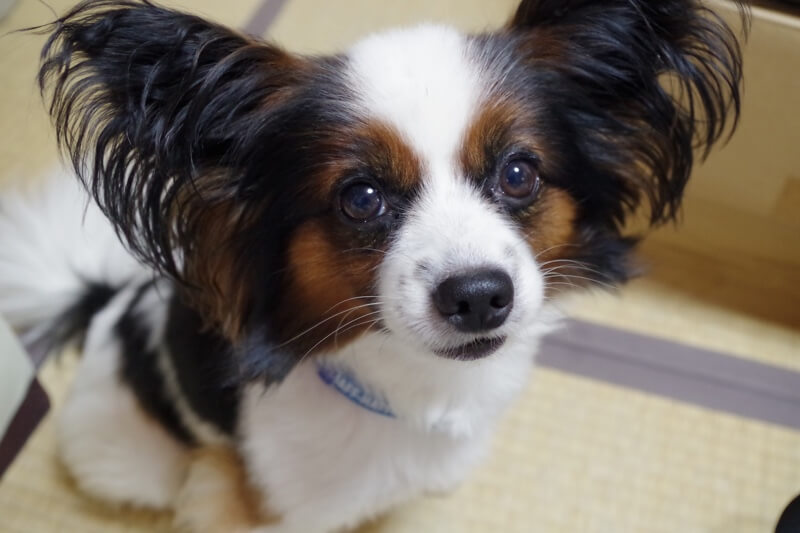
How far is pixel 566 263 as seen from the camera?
1.53 m

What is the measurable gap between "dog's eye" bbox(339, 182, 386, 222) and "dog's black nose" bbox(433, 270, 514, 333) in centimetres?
17

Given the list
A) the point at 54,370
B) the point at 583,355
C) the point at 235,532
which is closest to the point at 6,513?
the point at 54,370

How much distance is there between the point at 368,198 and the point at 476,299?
24 centimetres

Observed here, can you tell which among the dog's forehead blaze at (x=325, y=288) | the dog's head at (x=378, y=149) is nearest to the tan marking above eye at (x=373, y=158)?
the dog's head at (x=378, y=149)

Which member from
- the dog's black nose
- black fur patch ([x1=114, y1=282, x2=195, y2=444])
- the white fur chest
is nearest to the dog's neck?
the white fur chest

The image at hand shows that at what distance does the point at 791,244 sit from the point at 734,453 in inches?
27.7

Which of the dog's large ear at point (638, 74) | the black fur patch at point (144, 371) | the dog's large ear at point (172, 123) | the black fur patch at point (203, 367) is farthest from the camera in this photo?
the black fur patch at point (144, 371)

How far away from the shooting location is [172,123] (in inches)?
47.6

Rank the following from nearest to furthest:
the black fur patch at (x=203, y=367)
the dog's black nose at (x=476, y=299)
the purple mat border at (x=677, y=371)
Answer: the dog's black nose at (x=476, y=299), the black fur patch at (x=203, y=367), the purple mat border at (x=677, y=371)

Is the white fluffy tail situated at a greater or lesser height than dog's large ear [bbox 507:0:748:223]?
lesser

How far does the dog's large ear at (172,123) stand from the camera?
1.13 meters

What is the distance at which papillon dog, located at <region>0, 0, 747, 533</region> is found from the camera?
124cm

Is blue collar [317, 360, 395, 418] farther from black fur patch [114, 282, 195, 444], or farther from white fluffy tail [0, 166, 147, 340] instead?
white fluffy tail [0, 166, 147, 340]

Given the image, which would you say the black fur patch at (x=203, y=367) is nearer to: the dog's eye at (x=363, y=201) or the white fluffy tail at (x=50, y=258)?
the white fluffy tail at (x=50, y=258)
